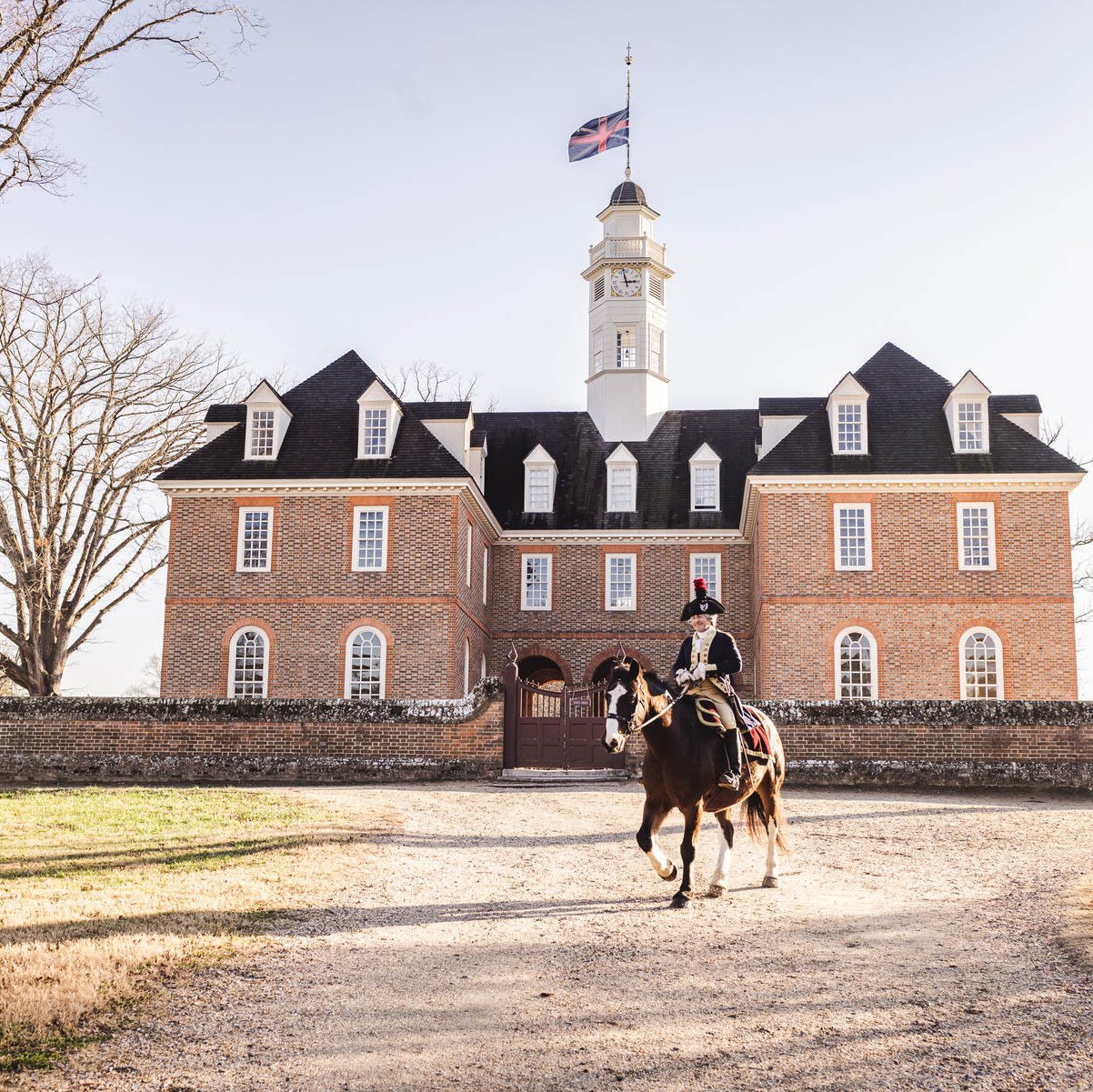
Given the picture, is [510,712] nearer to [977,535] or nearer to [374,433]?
[374,433]

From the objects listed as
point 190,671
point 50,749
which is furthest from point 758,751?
point 190,671

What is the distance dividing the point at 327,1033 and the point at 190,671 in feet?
81.5

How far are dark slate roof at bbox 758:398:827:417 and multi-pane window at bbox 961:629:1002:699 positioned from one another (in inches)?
335

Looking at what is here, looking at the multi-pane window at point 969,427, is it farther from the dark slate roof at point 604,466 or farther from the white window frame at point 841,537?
the dark slate roof at point 604,466

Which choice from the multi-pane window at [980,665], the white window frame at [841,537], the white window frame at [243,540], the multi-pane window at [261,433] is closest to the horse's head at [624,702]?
the white window frame at [841,537]

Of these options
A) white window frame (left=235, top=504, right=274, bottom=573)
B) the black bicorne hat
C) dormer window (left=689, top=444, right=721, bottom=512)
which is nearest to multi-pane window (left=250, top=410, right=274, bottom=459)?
white window frame (left=235, top=504, right=274, bottom=573)

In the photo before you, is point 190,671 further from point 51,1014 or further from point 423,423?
point 51,1014

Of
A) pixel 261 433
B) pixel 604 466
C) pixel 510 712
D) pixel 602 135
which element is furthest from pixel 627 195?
pixel 510 712

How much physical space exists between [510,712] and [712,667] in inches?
497

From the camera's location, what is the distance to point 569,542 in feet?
116

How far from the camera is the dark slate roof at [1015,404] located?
31.4 m

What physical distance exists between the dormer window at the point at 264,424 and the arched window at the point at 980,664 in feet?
60.8

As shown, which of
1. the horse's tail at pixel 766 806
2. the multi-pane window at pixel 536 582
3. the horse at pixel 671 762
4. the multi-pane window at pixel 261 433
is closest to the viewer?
the horse at pixel 671 762

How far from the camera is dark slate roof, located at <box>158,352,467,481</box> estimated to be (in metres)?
30.2
